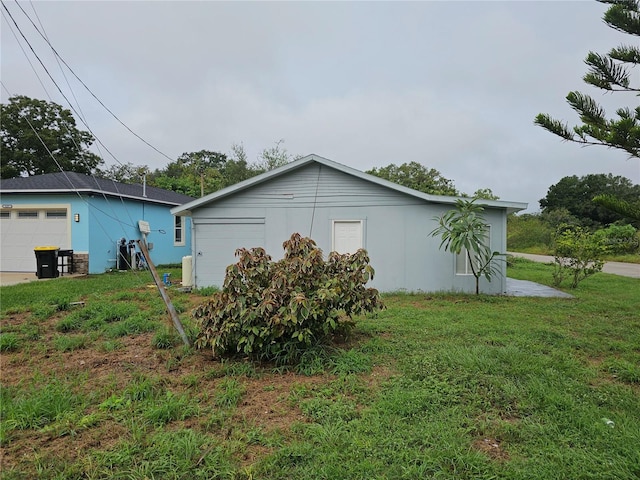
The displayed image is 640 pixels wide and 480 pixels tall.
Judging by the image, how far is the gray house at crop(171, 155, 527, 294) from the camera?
8.73m

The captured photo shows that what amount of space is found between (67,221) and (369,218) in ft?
33.0

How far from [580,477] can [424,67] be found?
13246 mm

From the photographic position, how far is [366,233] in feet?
29.6

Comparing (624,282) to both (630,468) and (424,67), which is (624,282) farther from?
(630,468)

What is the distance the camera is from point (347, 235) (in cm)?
915

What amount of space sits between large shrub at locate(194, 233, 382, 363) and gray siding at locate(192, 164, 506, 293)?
4.80 m

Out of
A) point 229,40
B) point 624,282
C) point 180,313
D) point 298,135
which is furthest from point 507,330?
point 298,135

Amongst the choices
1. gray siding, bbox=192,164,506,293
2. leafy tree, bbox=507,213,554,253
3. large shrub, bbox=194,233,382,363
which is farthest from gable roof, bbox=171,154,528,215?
leafy tree, bbox=507,213,554,253

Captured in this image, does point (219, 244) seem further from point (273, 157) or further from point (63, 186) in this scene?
point (273, 157)

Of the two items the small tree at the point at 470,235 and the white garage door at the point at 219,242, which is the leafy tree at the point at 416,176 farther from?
the white garage door at the point at 219,242

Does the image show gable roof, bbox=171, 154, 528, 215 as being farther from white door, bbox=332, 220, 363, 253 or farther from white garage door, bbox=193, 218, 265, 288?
white door, bbox=332, 220, 363, 253

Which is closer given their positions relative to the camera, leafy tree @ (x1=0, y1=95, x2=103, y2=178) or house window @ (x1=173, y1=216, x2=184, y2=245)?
house window @ (x1=173, y1=216, x2=184, y2=245)

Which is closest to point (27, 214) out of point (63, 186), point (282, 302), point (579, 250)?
point (63, 186)

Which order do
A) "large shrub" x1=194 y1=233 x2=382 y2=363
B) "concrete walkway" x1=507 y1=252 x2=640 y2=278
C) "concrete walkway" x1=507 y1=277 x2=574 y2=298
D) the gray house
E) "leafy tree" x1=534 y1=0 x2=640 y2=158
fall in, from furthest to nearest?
"concrete walkway" x1=507 y1=252 x2=640 y2=278 → the gray house → "concrete walkway" x1=507 y1=277 x2=574 y2=298 → "leafy tree" x1=534 y1=0 x2=640 y2=158 → "large shrub" x1=194 y1=233 x2=382 y2=363
